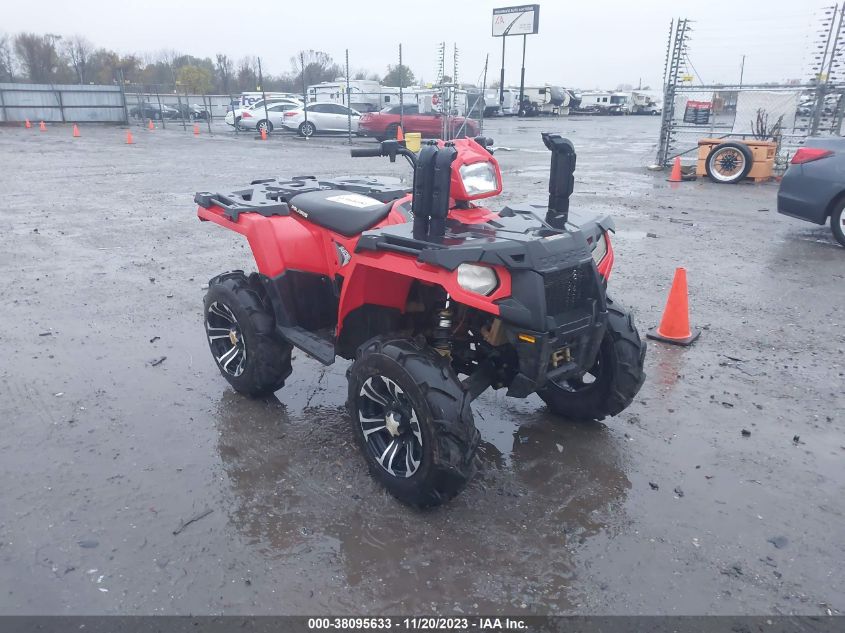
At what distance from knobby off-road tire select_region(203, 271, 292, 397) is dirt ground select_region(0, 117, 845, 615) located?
0.20 meters

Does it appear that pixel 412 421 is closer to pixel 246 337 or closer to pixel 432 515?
pixel 432 515

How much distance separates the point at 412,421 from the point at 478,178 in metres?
1.26

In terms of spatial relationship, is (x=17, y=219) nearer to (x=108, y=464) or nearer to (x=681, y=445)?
(x=108, y=464)

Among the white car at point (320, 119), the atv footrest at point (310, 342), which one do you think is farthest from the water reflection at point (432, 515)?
the white car at point (320, 119)

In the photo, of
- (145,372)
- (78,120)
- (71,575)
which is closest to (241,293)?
(145,372)

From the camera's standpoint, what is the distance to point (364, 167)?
1673cm

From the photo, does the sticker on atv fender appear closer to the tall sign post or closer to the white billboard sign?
the tall sign post

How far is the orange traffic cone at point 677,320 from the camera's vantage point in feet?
17.4

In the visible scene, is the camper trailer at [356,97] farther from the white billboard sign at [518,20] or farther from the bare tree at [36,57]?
the bare tree at [36,57]

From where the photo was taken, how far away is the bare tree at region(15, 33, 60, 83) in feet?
173

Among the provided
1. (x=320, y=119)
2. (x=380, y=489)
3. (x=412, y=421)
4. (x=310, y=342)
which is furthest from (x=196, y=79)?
(x=412, y=421)

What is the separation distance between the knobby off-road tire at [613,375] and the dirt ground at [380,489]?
0.18 metres

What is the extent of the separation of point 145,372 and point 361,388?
232cm

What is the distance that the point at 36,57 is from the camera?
2084 inches
